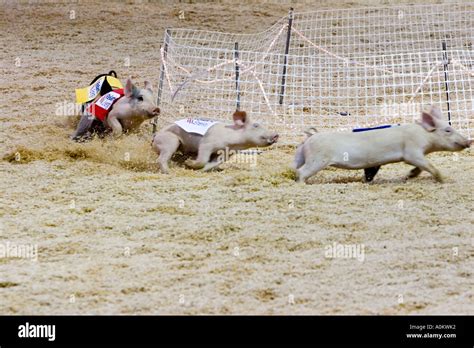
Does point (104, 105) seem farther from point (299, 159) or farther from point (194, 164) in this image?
point (299, 159)

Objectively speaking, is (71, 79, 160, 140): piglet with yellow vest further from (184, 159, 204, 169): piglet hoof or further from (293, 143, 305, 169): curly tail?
(293, 143, 305, 169): curly tail

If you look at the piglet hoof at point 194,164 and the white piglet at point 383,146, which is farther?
the piglet hoof at point 194,164

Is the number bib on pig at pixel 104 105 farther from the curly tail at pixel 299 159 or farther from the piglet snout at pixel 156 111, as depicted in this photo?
the curly tail at pixel 299 159

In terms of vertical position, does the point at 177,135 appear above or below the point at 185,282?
above

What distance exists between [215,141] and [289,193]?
2.91ft

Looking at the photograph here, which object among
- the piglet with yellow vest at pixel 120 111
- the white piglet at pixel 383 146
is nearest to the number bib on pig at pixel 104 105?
the piglet with yellow vest at pixel 120 111

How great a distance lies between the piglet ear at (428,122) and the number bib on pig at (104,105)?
7.27 ft

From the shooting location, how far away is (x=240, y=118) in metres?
5.56

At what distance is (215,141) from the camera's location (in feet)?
18.2

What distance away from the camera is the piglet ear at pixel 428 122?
200 inches

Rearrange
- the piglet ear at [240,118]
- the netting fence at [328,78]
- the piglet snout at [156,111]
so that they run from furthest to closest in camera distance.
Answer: the netting fence at [328,78] < the piglet snout at [156,111] < the piglet ear at [240,118]

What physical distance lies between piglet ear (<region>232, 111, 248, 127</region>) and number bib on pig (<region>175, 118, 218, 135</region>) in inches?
7.3
